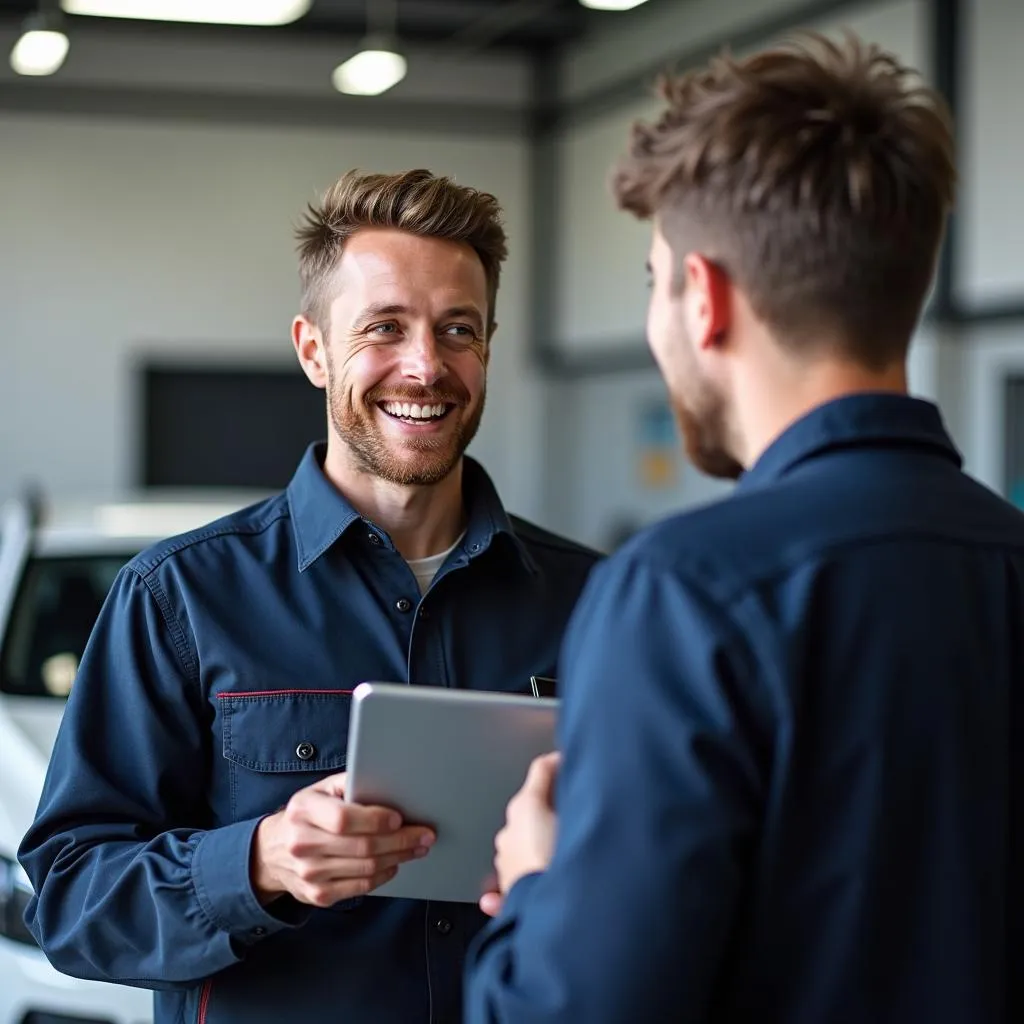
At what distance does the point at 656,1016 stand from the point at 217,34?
1029 cm

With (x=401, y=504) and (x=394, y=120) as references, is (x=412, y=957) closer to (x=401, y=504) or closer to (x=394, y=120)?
(x=401, y=504)

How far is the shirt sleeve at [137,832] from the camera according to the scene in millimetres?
1767

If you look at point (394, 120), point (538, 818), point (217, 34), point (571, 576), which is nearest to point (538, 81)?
point (394, 120)

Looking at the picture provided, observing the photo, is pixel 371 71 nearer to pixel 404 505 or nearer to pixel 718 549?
pixel 404 505

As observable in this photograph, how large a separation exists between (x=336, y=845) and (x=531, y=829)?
0.35m

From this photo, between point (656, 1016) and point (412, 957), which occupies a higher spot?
point (656, 1016)

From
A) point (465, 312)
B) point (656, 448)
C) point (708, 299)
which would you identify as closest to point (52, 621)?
point (465, 312)

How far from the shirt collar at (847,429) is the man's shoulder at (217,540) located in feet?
2.97

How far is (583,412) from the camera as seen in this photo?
1128 cm

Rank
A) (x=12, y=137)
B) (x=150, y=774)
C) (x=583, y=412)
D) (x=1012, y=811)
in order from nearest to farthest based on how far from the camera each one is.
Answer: (x=1012, y=811) < (x=150, y=774) < (x=12, y=137) < (x=583, y=412)

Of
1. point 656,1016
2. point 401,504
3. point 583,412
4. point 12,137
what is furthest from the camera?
point 583,412

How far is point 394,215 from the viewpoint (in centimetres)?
208

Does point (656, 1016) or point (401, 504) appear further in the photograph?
point (401, 504)

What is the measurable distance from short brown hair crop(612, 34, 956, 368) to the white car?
2.13m
